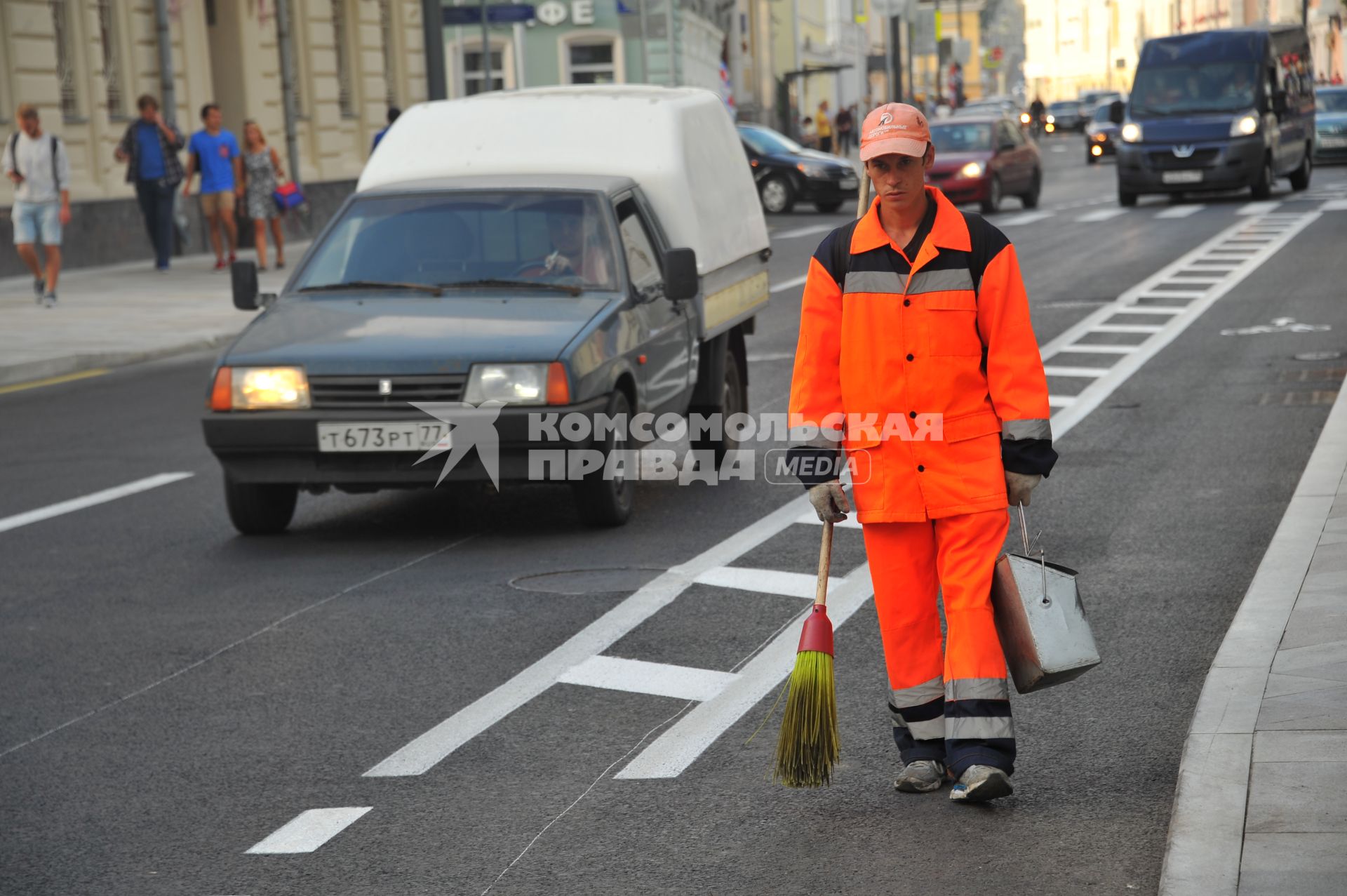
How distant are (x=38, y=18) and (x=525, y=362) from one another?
20187 mm

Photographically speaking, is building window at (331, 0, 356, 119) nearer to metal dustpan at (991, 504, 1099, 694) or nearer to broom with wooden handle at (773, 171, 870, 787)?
broom with wooden handle at (773, 171, 870, 787)

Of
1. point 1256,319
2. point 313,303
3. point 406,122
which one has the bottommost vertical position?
point 1256,319

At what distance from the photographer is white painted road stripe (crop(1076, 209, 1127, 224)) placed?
31375 mm

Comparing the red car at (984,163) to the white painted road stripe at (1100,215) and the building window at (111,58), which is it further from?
the building window at (111,58)

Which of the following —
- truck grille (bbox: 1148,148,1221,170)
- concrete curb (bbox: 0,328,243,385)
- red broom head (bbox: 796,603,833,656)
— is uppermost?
truck grille (bbox: 1148,148,1221,170)

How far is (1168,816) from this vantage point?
495 centimetres

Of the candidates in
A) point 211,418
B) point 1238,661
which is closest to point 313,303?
point 211,418

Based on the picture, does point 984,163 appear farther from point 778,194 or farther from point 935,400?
point 935,400

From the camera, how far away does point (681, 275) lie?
952 cm

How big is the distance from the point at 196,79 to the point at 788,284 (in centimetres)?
1186

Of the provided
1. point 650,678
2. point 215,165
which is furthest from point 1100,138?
point 650,678

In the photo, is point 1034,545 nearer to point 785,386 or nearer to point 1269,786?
point 1269,786

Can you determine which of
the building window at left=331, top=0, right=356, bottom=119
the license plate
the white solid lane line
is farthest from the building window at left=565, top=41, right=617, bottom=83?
the license plate

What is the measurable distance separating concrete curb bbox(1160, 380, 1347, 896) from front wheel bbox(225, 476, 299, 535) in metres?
4.24
